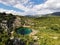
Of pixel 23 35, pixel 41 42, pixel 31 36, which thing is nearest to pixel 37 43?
pixel 41 42

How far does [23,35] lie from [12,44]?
17110 millimetres

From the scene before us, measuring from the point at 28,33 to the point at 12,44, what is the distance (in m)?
23.8

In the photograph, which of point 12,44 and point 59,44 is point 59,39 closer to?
point 59,44

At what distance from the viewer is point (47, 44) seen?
17488 centimetres

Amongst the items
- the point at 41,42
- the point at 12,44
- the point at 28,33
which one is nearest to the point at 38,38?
the point at 41,42

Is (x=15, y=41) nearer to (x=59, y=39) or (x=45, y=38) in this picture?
(x=45, y=38)

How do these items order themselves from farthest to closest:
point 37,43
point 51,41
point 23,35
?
point 23,35 → point 51,41 → point 37,43

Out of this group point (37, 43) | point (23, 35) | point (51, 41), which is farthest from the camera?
point (23, 35)

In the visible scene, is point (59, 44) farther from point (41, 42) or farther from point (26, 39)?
point (26, 39)

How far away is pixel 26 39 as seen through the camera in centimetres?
17562

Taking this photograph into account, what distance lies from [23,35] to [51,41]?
35147 mm

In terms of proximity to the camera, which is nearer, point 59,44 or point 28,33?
point 59,44

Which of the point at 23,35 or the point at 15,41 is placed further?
the point at 23,35

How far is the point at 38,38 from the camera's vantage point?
180250 mm
